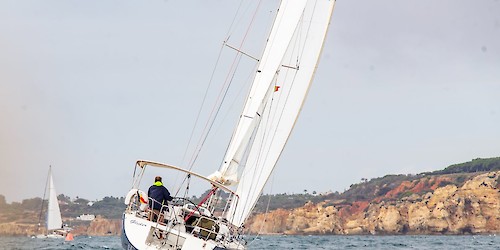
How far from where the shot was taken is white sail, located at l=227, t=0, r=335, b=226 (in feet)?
77.3

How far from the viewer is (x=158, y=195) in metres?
20.6

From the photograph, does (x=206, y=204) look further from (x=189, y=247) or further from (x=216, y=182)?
(x=189, y=247)

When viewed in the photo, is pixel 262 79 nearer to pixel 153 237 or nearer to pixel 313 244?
pixel 153 237

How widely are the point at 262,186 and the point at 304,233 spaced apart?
98513mm

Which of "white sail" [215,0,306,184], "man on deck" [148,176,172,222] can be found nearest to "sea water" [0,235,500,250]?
"white sail" [215,0,306,184]

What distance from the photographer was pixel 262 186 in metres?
23.5

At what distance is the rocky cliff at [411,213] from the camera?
373 ft

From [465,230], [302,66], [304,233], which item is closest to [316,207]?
[304,233]

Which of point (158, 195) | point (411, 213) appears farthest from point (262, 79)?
point (411, 213)

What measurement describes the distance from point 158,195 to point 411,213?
10208 centimetres

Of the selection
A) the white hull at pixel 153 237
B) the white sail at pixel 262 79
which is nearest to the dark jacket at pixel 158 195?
the white hull at pixel 153 237

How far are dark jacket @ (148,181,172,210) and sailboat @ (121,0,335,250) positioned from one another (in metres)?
0.67

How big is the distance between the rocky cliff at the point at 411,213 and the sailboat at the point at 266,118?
8300 cm

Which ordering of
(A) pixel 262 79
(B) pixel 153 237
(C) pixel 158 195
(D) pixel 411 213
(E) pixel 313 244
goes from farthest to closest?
(D) pixel 411 213 < (E) pixel 313 244 < (A) pixel 262 79 < (C) pixel 158 195 < (B) pixel 153 237
